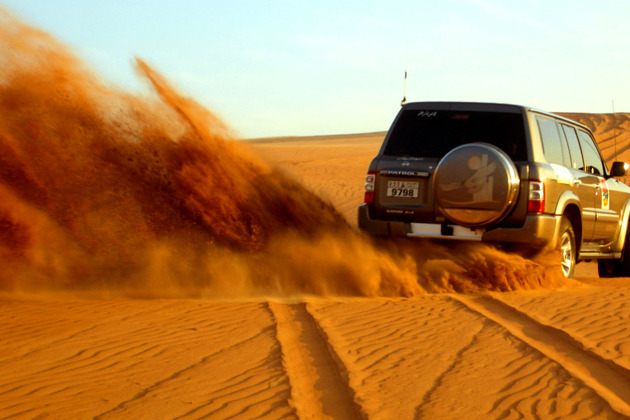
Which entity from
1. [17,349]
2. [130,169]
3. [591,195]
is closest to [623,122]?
[591,195]

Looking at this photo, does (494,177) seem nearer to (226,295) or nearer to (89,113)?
(226,295)

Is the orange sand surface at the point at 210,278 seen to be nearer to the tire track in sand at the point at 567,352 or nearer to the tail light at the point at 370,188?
the tire track in sand at the point at 567,352

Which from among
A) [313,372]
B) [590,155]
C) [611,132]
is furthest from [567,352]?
[611,132]

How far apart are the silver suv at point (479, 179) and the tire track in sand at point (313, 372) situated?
1867 mm

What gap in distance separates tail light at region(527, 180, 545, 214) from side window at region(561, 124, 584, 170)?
1.39m

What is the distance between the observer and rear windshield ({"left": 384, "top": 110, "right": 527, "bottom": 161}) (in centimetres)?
755

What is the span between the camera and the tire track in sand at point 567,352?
4.22m

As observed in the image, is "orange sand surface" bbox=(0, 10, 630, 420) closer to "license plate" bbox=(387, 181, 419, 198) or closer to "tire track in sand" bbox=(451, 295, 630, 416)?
"tire track in sand" bbox=(451, 295, 630, 416)

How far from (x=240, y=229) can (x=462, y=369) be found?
13.6 feet

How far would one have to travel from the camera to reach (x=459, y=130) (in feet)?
25.3

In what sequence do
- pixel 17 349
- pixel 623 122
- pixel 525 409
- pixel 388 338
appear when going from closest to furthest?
pixel 525 409
pixel 17 349
pixel 388 338
pixel 623 122

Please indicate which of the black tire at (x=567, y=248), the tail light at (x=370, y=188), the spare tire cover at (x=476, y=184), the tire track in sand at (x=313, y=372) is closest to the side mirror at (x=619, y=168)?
the black tire at (x=567, y=248)

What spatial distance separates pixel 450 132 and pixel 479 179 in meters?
0.80

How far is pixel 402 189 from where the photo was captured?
773 centimetres
